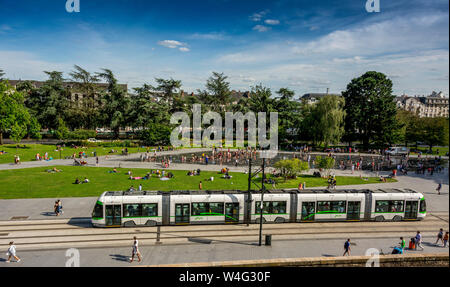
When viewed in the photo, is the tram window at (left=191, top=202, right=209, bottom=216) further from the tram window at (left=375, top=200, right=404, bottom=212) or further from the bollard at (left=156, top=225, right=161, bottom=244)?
the tram window at (left=375, top=200, right=404, bottom=212)

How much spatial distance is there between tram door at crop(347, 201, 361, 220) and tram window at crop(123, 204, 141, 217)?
54.6ft

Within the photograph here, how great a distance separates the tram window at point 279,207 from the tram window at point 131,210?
1035 centimetres

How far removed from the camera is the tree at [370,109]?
6588 centimetres

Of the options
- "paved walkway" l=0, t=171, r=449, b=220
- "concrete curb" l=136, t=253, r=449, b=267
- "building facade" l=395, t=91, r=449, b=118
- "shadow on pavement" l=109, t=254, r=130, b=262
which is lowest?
"shadow on pavement" l=109, t=254, r=130, b=262

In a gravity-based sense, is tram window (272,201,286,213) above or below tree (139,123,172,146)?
below

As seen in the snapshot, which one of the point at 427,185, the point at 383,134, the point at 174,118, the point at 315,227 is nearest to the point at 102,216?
the point at 315,227

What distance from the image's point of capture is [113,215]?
21.4m

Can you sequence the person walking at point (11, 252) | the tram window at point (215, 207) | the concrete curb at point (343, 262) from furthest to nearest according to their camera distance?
the tram window at point (215, 207)
the person walking at point (11, 252)
the concrete curb at point (343, 262)

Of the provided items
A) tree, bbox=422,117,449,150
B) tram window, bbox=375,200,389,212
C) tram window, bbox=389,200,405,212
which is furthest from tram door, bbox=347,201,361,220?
tree, bbox=422,117,449,150

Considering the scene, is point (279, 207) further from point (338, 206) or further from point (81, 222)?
point (81, 222)

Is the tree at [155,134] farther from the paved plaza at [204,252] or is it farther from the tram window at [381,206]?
the tram window at [381,206]

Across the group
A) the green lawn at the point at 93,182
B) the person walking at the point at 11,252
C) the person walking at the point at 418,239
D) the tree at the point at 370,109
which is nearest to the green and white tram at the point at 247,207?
the person walking at the point at 418,239

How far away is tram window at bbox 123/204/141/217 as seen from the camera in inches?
843

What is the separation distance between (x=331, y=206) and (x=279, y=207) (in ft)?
14.1
